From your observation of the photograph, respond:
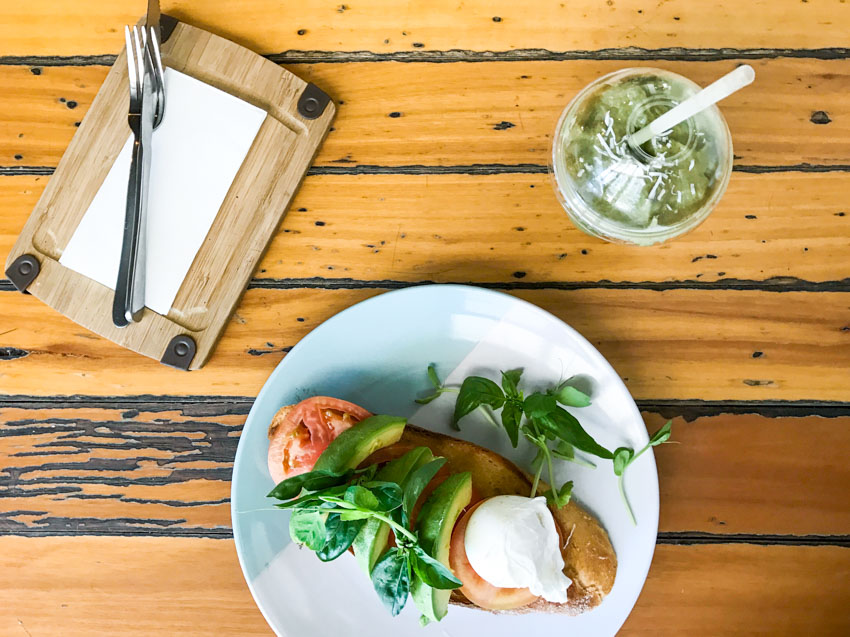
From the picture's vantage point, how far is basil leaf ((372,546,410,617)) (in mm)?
654

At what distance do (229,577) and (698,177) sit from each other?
831mm

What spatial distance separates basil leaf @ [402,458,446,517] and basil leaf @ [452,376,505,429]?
124mm

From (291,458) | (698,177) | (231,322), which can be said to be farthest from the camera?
(231,322)

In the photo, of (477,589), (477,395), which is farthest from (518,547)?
(477,395)

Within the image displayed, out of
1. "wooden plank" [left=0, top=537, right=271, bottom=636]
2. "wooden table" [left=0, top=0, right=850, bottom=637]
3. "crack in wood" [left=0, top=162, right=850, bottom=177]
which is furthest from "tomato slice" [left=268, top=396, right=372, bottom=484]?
"crack in wood" [left=0, top=162, right=850, bottom=177]

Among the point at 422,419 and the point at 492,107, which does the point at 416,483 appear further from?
the point at 492,107

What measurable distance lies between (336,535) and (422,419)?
0.24 m

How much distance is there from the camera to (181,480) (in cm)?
93

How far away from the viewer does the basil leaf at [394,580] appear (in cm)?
65

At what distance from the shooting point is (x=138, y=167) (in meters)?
0.84

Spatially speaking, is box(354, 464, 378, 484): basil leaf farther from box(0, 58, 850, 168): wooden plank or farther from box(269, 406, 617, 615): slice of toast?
box(0, 58, 850, 168): wooden plank

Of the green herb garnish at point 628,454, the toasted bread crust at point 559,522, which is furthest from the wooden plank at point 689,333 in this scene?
the toasted bread crust at point 559,522

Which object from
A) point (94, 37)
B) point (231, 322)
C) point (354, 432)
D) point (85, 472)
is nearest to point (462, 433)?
point (354, 432)

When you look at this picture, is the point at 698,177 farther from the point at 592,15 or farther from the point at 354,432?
the point at 354,432
